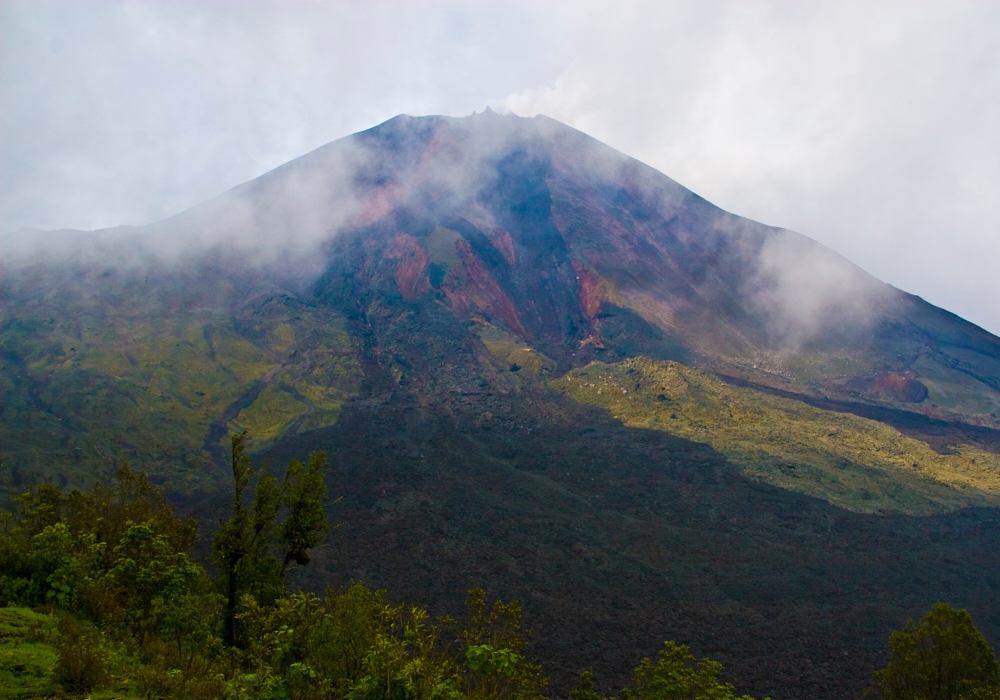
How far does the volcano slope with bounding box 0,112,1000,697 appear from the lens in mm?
33688

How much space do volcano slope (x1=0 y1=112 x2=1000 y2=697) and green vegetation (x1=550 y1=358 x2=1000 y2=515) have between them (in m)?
0.32

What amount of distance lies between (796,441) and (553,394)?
2093 centimetres

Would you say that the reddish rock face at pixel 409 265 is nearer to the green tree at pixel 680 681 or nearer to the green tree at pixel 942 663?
the green tree at pixel 942 663

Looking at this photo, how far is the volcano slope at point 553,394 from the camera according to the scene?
33.7 meters

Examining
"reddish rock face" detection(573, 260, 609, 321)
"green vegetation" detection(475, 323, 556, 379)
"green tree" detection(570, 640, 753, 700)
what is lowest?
"green tree" detection(570, 640, 753, 700)

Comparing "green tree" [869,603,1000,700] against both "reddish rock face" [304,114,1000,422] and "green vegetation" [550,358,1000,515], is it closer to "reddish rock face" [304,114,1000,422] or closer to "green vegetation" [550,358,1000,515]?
"green vegetation" [550,358,1000,515]

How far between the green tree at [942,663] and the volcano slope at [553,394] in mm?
8917

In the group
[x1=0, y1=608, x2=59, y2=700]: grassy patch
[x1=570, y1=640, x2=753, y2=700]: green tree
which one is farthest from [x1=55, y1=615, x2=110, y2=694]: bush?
[x1=570, y1=640, x2=753, y2=700]: green tree

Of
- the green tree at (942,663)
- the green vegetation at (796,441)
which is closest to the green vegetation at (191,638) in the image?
the green tree at (942,663)

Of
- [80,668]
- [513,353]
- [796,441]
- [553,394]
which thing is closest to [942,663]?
[80,668]

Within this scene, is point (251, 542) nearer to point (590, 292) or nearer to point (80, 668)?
point (80, 668)

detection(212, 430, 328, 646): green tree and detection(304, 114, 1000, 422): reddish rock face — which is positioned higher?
detection(304, 114, 1000, 422): reddish rock face

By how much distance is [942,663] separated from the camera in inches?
688

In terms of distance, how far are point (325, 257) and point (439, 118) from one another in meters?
43.7
